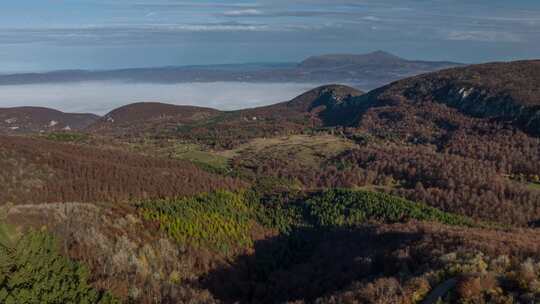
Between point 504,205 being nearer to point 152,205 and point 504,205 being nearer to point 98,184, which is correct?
point 152,205

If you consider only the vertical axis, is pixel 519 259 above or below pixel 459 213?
above

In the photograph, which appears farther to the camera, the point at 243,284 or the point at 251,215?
the point at 251,215

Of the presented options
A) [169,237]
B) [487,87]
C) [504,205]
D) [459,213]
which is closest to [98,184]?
[169,237]

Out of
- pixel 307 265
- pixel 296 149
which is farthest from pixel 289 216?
pixel 296 149

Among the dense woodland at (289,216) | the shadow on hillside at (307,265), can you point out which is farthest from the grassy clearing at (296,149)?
the shadow on hillside at (307,265)

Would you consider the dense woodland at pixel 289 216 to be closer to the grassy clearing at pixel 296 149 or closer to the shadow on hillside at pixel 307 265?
the shadow on hillside at pixel 307 265

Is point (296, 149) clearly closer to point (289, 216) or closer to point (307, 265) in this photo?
point (289, 216)

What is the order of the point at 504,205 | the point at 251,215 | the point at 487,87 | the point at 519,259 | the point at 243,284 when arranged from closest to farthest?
the point at 519,259 < the point at 243,284 < the point at 251,215 < the point at 504,205 < the point at 487,87

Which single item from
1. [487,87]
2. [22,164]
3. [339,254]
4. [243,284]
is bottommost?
[243,284]
